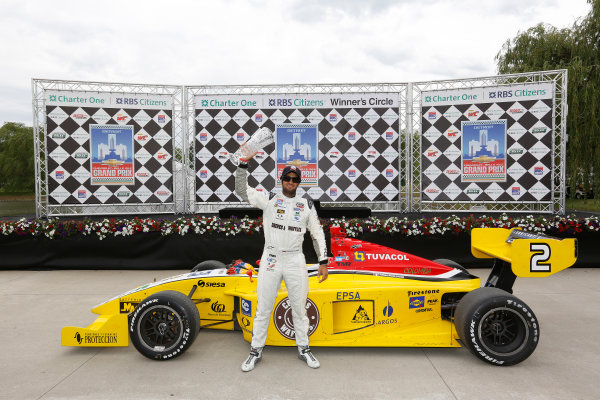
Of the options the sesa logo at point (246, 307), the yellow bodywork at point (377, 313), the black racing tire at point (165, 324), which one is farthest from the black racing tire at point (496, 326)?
the black racing tire at point (165, 324)

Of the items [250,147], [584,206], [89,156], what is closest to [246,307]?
[250,147]

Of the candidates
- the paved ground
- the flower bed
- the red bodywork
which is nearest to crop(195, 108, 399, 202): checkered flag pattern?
the flower bed

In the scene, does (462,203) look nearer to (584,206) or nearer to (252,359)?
(252,359)

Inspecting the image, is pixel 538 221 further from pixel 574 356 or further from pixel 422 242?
pixel 574 356

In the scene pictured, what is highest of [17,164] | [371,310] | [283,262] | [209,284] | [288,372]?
[17,164]

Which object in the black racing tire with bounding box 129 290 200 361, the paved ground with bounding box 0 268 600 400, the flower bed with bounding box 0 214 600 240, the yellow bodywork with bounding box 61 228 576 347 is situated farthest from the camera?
the flower bed with bounding box 0 214 600 240

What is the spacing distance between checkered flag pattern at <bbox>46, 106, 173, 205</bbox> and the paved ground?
3824 millimetres

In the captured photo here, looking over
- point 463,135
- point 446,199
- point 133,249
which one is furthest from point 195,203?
point 463,135

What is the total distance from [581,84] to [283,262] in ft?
38.4

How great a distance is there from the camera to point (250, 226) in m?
6.96

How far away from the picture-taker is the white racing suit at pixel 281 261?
324 centimetres

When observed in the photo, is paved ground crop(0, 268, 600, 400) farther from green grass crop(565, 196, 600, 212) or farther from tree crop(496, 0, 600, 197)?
tree crop(496, 0, 600, 197)

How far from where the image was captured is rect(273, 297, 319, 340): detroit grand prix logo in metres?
3.48

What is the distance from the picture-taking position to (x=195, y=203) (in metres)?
7.93
